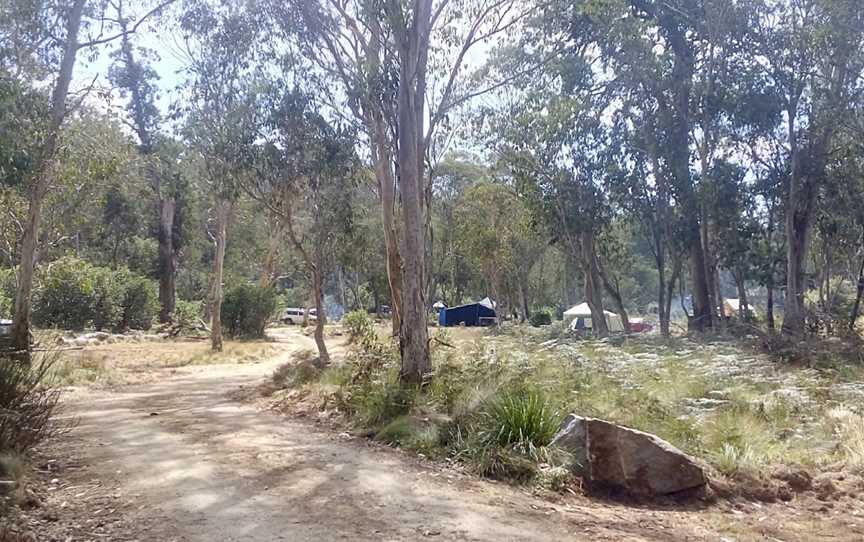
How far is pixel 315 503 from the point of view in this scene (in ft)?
20.6

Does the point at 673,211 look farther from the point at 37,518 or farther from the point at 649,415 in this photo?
the point at 37,518

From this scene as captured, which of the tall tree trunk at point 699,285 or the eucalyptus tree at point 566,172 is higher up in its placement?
the eucalyptus tree at point 566,172

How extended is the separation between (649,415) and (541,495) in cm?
290

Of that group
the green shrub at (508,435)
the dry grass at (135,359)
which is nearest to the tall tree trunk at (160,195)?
the dry grass at (135,359)

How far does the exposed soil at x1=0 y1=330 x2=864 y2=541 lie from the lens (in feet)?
18.3

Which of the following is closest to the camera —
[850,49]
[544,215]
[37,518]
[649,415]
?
[37,518]

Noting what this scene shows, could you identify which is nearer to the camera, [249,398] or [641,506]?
[641,506]

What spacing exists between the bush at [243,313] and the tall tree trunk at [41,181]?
16888 millimetres

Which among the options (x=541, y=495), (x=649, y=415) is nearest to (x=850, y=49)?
(x=649, y=415)

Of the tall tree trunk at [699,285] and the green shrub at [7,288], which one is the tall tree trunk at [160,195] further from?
the tall tree trunk at [699,285]

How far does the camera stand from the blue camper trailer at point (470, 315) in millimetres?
52188

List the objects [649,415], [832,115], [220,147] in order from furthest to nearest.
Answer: [832,115], [220,147], [649,415]

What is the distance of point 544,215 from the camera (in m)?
28.4

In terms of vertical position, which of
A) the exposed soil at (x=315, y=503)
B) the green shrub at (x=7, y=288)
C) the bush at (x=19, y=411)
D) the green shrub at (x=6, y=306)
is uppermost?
the green shrub at (x=7, y=288)
